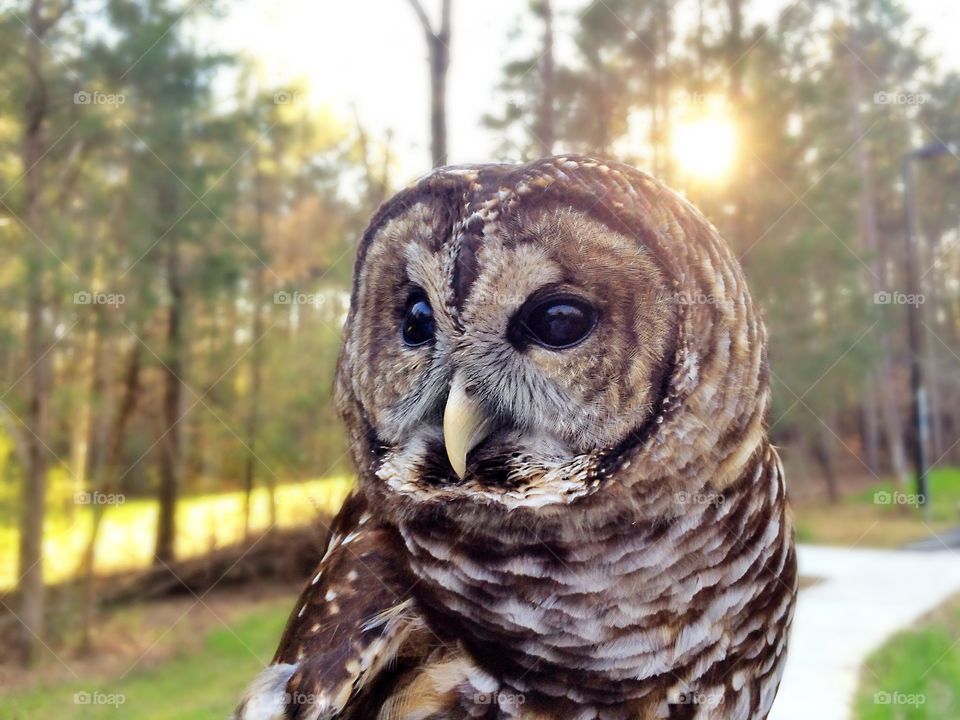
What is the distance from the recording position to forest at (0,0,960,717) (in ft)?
18.8

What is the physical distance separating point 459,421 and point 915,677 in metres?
4.56

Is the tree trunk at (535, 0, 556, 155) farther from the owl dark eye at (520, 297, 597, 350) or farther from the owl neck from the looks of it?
the owl neck

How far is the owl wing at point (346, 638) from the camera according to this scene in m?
1.44

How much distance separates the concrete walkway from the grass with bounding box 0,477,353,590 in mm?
4257

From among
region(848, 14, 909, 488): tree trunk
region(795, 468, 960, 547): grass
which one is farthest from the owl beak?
region(795, 468, 960, 547): grass

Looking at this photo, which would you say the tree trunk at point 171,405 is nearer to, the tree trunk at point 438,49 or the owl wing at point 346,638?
the tree trunk at point 438,49

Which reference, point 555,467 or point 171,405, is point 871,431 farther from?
point 555,467

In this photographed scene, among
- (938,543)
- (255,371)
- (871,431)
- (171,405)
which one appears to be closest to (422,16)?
(255,371)

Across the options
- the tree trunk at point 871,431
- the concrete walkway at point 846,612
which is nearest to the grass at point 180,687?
the concrete walkway at point 846,612

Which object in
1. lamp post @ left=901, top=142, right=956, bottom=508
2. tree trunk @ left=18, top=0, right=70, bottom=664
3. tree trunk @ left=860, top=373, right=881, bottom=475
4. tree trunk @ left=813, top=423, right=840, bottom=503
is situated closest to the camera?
tree trunk @ left=18, top=0, right=70, bottom=664

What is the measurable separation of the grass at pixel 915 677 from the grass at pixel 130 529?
4603 millimetres

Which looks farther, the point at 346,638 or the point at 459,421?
the point at 346,638

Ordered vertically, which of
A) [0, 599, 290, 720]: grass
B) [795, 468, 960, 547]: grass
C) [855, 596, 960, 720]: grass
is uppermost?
[855, 596, 960, 720]: grass

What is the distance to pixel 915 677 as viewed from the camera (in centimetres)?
450
